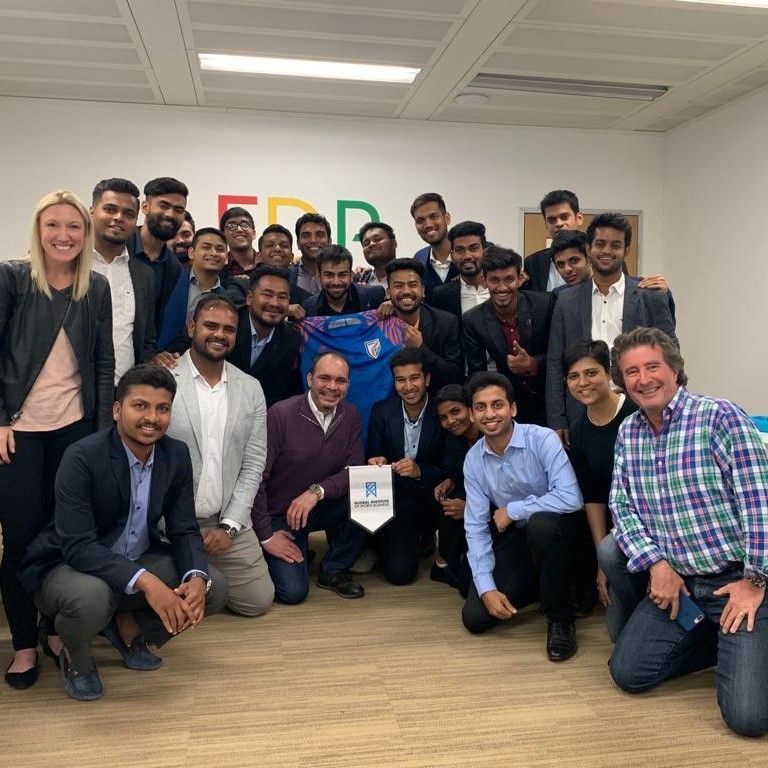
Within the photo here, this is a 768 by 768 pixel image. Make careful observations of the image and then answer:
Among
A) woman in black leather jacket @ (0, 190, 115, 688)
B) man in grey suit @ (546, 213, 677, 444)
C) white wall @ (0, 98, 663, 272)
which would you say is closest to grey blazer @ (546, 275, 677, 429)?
man in grey suit @ (546, 213, 677, 444)

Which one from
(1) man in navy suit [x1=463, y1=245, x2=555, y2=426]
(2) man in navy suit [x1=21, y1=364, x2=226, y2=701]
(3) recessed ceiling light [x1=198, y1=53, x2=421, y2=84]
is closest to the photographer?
(2) man in navy suit [x1=21, y1=364, x2=226, y2=701]

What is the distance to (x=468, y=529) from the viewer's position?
3.26 metres

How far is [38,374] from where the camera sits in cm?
269

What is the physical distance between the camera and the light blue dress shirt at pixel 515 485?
3184mm

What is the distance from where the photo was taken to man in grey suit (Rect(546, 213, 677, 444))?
3629 millimetres

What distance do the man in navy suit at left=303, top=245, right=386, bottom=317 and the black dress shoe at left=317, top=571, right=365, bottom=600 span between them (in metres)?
1.50

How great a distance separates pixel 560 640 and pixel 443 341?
1807 millimetres

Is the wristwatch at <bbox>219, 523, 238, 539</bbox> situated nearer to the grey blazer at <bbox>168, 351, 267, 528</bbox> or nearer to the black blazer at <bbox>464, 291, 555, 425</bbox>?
the grey blazer at <bbox>168, 351, 267, 528</bbox>

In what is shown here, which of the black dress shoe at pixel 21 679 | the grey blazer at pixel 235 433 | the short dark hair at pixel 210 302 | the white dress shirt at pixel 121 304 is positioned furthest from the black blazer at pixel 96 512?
the short dark hair at pixel 210 302

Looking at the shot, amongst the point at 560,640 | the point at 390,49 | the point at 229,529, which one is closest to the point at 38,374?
the point at 229,529

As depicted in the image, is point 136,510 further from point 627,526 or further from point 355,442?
point 627,526

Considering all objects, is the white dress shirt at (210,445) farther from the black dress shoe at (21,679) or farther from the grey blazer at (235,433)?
the black dress shoe at (21,679)

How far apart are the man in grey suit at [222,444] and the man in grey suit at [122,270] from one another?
230 mm

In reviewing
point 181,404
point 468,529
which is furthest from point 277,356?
point 468,529
